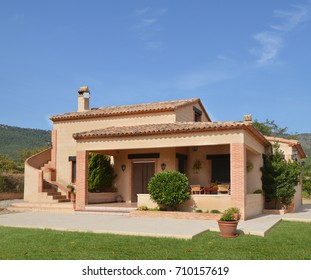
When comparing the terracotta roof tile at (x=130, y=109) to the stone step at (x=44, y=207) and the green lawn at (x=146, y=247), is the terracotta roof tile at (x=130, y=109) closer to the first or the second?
the stone step at (x=44, y=207)

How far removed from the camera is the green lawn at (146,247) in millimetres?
7855

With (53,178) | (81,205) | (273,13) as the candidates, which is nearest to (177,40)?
(273,13)

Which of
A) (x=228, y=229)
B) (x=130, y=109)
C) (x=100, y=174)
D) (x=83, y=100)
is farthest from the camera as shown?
(x=83, y=100)

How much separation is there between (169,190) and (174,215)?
3.40 feet

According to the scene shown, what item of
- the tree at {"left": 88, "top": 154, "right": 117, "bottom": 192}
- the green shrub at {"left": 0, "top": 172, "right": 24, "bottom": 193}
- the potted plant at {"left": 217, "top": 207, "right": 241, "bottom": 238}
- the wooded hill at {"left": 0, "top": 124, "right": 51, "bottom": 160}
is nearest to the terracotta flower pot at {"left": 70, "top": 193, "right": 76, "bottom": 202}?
the tree at {"left": 88, "top": 154, "right": 117, "bottom": 192}

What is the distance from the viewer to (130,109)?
2183cm

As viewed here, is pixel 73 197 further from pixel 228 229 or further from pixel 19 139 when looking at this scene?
pixel 19 139

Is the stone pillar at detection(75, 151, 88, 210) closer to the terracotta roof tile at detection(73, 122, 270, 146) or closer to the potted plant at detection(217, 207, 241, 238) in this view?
the terracotta roof tile at detection(73, 122, 270, 146)

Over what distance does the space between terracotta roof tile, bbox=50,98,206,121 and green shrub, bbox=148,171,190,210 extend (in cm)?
562

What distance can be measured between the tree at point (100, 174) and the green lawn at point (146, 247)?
9500 millimetres

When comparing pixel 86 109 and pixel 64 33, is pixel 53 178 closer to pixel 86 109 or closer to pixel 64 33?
pixel 86 109

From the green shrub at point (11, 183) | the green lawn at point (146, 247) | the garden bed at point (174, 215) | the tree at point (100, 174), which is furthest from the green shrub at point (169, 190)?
the green shrub at point (11, 183)

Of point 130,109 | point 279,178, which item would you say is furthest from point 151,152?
point 279,178

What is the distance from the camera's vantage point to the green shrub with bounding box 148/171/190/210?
15.3m
